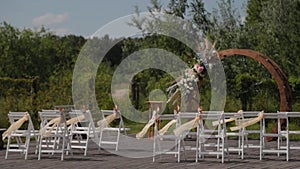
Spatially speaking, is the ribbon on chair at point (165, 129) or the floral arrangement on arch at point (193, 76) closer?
the ribbon on chair at point (165, 129)

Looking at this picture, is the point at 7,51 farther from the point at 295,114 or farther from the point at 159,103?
the point at 295,114

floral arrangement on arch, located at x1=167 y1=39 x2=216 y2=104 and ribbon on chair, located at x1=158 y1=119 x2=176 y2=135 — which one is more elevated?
floral arrangement on arch, located at x1=167 y1=39 x2=216 y2=104

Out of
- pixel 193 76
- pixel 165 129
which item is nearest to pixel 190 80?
pixel 193 76

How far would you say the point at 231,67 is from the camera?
59.2ft

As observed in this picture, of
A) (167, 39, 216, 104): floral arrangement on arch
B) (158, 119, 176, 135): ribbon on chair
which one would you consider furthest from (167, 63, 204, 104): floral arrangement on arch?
(158, 119, 176, 135): ribbon on chair

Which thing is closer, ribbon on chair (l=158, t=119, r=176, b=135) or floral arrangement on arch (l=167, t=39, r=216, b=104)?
ribbon on chair (l=158, t=119, r=176, b=135)

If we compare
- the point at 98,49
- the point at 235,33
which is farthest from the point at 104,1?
the point at 235,33

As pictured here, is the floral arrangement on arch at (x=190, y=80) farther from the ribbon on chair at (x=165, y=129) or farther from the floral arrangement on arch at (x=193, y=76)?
the ribbon on chair at (x=165, y=129)

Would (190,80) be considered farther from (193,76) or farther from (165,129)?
(165,129)

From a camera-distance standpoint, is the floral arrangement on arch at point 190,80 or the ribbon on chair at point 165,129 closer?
the ribbon on chair at point 165,129

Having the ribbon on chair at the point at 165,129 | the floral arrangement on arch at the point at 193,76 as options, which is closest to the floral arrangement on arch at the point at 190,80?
the floral arrangement on arch at the point at 193,76

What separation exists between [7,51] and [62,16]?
8.27ft

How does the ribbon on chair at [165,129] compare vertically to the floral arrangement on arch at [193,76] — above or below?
below

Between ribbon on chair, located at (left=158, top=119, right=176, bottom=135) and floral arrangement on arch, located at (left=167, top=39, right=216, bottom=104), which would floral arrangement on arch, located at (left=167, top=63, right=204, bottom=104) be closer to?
floral arrangement on arch, located at (left=167, top=39, right=216, bottom=104)
